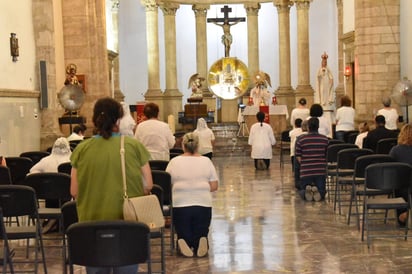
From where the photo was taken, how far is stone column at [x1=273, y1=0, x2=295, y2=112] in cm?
2869

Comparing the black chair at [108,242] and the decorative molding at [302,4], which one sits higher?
the decorative molding at [302,4]

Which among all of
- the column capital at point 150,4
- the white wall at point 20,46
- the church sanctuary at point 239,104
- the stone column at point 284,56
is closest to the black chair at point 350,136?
the church sanctuary at point 239,104

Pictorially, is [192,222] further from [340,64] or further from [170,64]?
[340,64]

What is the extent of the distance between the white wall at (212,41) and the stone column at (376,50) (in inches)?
505

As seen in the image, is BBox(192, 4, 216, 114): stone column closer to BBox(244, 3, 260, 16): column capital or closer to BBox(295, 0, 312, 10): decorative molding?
BBox(244, 3, 260, 16): column capital

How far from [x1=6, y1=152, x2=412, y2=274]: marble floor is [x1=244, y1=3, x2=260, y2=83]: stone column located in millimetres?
17039

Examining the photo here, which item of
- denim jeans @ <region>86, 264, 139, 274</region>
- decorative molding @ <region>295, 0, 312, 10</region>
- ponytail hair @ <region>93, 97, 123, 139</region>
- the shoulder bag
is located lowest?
denim jeans @ <region>86, 264, 139, 274</region>

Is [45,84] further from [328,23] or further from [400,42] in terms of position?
[328,23]

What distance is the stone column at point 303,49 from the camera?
91.0 feet

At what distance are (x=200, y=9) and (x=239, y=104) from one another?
415 cm

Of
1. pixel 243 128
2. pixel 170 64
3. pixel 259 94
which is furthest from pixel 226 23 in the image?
pixel 243 128

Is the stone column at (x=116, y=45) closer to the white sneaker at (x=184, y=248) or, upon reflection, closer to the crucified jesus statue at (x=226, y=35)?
the crucified jesus statue at (x=226, y=35)

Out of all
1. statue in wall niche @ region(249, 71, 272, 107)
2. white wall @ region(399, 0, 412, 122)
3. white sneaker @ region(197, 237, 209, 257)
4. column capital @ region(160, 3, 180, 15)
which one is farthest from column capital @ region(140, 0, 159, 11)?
white sneaker @ region(197, 237, 209, 257)

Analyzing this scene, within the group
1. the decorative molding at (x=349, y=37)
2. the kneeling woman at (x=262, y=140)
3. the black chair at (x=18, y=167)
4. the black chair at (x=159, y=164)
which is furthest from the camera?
the decorative molding at (x=349, y=37)
